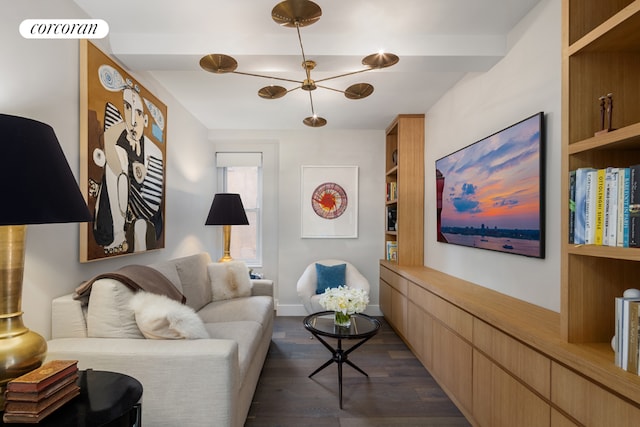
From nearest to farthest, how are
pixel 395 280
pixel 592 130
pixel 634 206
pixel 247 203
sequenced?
pixel 634 206, pixel 592 130, pixel 395 280, pixel 247 203

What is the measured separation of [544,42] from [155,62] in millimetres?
2608

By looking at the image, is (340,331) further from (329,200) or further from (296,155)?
(296,155)

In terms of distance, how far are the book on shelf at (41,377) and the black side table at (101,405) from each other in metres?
0.11

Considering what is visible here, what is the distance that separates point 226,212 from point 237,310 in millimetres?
1283

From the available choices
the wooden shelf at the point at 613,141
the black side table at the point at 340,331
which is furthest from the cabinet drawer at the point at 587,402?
the black side table at the point at 340,331

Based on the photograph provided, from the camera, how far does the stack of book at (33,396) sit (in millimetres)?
1062

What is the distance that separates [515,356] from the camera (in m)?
1.60

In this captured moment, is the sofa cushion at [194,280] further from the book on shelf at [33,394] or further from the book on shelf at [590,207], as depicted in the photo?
the book on shelf at [590,207]

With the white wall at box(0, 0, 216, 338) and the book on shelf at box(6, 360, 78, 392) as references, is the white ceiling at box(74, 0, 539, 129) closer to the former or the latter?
the white wall at box(0, 0, 216, 338)

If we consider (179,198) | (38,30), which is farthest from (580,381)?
(179,198)

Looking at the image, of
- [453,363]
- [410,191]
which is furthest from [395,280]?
[453,363]

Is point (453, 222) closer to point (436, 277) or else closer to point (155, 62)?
point (436, 277)

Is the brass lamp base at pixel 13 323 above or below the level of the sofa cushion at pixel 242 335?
above

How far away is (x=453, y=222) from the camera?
9.91 feet
